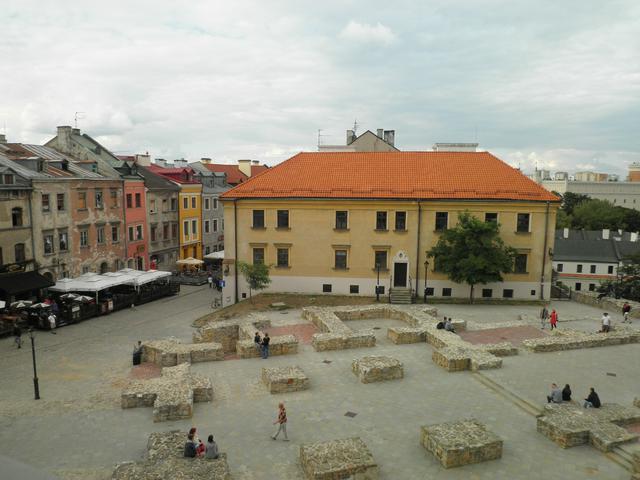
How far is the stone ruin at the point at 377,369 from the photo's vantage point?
19.9m

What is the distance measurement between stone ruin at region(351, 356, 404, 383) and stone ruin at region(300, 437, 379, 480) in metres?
5.85

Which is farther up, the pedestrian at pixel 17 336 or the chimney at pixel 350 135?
the chimney at pixel 350 135

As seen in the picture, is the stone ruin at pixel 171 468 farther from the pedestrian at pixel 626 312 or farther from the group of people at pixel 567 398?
the pedestrian at pixel 626 312

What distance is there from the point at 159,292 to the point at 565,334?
31687 millimetres

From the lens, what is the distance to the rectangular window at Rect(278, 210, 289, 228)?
38.7 metres

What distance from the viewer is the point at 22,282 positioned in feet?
112

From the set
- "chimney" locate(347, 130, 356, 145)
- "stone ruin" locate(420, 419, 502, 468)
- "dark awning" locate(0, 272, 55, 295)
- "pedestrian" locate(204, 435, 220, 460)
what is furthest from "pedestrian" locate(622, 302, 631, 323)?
"dark awning" locate(0, 272, 55, 295)

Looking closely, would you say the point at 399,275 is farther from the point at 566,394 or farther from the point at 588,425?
the point at 588,425

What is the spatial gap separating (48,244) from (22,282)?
4.47 metres

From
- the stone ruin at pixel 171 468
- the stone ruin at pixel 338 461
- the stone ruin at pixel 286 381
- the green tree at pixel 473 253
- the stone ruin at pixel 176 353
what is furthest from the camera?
the green tree at pixel 473 253

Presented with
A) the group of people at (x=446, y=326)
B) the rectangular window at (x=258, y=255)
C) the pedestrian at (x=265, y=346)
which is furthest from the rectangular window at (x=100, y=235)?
the group of people at (x=446, y=326)

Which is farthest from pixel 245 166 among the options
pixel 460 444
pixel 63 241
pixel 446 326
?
pixel 460 444

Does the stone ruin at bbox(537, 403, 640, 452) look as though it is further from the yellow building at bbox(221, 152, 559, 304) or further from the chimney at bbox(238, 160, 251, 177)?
the chimney at bbox(238, 160, 251, 177)

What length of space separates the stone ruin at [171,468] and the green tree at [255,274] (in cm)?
2205
